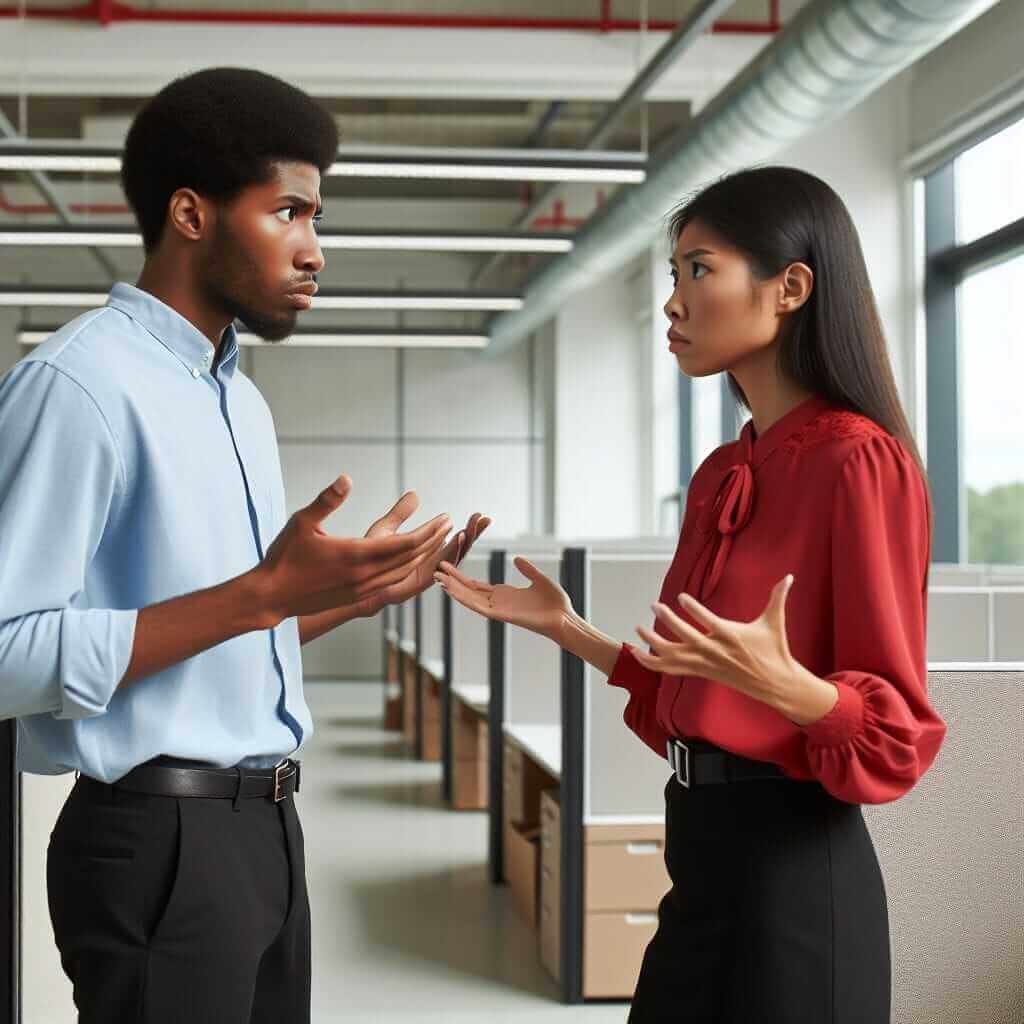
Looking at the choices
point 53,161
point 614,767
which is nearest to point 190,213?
point 614,767

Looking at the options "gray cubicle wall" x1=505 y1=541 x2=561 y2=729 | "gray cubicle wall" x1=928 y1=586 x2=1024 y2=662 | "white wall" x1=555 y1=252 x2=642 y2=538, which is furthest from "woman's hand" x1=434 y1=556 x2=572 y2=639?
"white wall" x1=555 y1=252 x2=642 y2=538

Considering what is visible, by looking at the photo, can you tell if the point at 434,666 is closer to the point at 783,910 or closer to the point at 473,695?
the point at 473,695

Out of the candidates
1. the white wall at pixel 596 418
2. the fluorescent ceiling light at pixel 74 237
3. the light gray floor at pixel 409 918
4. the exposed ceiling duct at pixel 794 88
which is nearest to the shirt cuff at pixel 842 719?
the light gray floor at pixel 409 918

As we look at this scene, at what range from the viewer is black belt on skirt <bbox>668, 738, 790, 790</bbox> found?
4.44 ft

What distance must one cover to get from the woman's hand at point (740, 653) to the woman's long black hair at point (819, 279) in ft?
0.95

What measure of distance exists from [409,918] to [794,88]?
3.18m

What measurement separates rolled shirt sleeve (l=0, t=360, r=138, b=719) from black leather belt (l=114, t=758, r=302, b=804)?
0.10 metres

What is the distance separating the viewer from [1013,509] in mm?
7105

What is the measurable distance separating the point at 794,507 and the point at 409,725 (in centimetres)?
747

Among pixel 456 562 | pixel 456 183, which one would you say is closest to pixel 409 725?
pixel 456 183

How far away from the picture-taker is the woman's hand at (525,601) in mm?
1620

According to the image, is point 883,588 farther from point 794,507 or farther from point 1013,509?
point 1013,509

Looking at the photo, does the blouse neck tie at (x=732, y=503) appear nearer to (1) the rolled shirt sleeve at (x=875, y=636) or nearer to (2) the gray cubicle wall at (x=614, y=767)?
(1) the rolled shirt sleeve at (x=875, y=636)

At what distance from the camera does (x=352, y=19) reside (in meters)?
7.34
